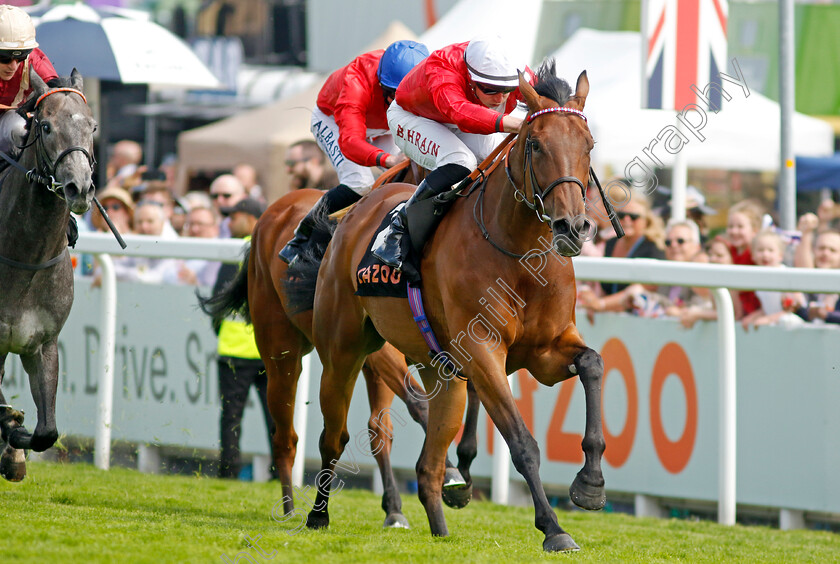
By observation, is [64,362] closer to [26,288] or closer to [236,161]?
[26,288]

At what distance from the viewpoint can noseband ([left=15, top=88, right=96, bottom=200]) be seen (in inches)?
198

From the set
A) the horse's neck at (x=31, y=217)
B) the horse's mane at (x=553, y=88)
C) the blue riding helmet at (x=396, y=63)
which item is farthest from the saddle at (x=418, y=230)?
the horse's neck at (x=31, y=217)

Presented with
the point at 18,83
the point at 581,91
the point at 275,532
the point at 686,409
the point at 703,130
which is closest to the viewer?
the point at 581,91

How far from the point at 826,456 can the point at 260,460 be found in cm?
363

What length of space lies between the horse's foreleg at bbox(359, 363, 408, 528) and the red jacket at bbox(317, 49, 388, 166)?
1.22 meters

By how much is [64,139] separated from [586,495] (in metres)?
2.62

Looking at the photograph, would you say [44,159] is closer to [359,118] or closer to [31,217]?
[31,217]

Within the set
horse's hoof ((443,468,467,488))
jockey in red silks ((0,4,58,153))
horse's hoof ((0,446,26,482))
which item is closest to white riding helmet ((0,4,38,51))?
jockey in red silks ((0,4,58,153))

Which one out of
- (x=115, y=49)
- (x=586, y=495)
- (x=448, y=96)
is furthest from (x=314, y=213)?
(x=115, y=49)

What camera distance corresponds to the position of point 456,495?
562 centimetres

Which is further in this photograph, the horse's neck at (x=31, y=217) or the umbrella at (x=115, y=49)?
the umbrella at (x=115, y=49)

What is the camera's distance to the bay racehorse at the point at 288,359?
6219mm

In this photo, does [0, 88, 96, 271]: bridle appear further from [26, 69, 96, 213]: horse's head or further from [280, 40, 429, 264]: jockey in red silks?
[280, 40, 429, 264]: jockey in red silks

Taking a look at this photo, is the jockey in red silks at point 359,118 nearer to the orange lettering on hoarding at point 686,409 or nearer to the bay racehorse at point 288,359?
the bay racehorse at point 288,359
